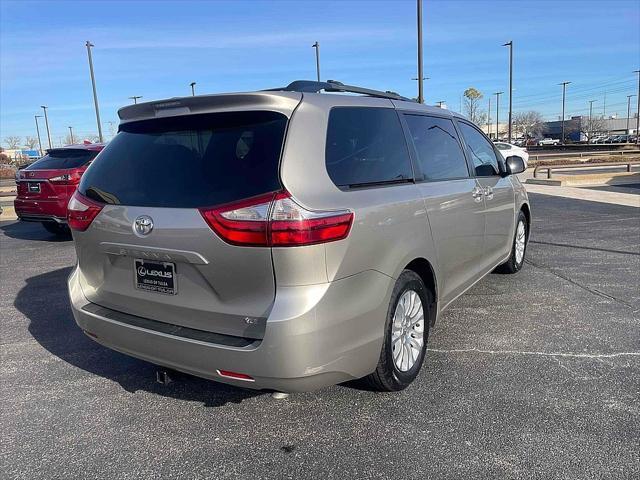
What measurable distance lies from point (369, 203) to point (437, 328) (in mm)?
2089

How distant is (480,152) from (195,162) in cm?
317

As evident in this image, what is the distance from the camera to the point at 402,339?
3348 mm

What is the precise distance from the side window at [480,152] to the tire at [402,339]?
1.73m

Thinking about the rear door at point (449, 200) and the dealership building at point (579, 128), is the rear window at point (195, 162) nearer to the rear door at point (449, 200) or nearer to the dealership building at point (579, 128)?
the rear door at point (449, 200)

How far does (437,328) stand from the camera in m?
4.59

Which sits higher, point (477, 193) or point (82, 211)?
point (82, 211)

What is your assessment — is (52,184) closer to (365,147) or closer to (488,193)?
(488,193)

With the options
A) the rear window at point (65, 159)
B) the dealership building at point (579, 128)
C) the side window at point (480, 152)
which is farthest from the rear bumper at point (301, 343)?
the dealership building at point (579, 128)

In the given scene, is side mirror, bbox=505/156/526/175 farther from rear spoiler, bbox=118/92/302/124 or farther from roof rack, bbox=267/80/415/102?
rear spoiler, bbox=118/92/302/124

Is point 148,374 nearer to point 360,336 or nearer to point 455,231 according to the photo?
point 360,336

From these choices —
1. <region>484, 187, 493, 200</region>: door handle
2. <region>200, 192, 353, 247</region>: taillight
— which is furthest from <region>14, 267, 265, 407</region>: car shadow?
<region>484, 187, 493, 200</region>: door handle

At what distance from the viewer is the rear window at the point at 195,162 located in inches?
104

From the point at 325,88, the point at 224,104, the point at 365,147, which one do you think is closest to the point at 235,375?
the point at 224,104

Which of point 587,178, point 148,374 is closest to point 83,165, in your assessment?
point 148,374
